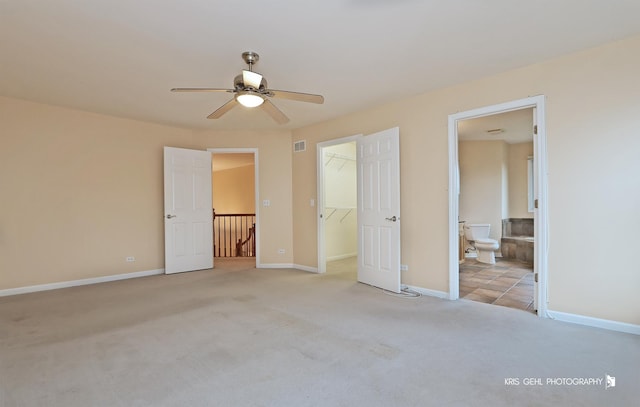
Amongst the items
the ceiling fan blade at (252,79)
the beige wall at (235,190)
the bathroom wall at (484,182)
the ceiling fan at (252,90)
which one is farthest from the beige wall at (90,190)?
the beige wall at (235,190)

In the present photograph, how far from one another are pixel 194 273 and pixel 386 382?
13.7ft

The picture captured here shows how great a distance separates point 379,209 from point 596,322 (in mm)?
2392

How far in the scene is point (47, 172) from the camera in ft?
14.0

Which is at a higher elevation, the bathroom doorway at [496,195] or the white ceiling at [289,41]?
the white ceiling at [289,41]

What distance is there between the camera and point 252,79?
255 centimetres

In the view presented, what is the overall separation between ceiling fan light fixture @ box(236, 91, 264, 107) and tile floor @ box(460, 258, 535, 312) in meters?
3.18

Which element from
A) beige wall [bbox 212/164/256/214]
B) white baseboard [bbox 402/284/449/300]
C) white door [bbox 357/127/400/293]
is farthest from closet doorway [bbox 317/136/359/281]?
beige wall [bbox 212/164/256/214]

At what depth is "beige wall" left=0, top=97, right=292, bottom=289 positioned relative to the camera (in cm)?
405

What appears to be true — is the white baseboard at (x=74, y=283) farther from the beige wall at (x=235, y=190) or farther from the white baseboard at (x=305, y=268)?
the beige wall at (x=235, y=190)

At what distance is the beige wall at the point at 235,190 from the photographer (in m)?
10.3

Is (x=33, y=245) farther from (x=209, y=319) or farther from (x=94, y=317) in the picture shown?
(x=209, y=319)

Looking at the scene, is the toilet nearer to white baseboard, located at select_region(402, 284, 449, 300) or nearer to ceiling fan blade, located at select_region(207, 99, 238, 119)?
white baseboard, located at select_region(402, 284, 449, 300)

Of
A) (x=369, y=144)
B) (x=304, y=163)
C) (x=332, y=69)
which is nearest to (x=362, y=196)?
(x=369, y=144)

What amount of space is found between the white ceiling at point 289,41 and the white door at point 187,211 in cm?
165
